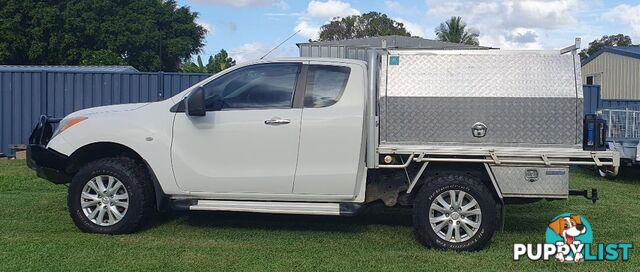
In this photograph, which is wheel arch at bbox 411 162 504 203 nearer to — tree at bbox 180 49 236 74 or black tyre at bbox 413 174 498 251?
black tyre at bbox 413 174 498 251

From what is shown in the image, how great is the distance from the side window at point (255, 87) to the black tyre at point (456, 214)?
5.51ft

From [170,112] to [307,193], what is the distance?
63.0 inches

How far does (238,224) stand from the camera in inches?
285

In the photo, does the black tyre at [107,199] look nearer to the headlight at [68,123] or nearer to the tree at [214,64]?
the headlight at [68,123]

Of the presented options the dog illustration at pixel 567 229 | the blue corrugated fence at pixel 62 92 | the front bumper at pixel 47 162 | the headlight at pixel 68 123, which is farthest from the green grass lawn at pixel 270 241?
the blue corrugated fence at pixel 62 92

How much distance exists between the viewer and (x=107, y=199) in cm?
652

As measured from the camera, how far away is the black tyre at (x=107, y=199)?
6.47 meters

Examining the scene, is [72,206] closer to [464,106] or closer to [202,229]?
[202,229]

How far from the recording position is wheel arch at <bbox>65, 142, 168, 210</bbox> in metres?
6.51

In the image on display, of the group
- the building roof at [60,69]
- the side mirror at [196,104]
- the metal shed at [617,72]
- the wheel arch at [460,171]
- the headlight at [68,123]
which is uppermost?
the metal shed at [617,72]

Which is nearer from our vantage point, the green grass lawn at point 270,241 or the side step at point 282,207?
the green grass lawn at point 270,241

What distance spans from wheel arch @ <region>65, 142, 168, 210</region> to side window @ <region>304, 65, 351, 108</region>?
1.72 m

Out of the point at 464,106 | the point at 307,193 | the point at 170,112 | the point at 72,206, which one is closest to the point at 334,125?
the point at 307,193

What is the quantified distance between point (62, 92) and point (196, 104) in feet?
30.7
